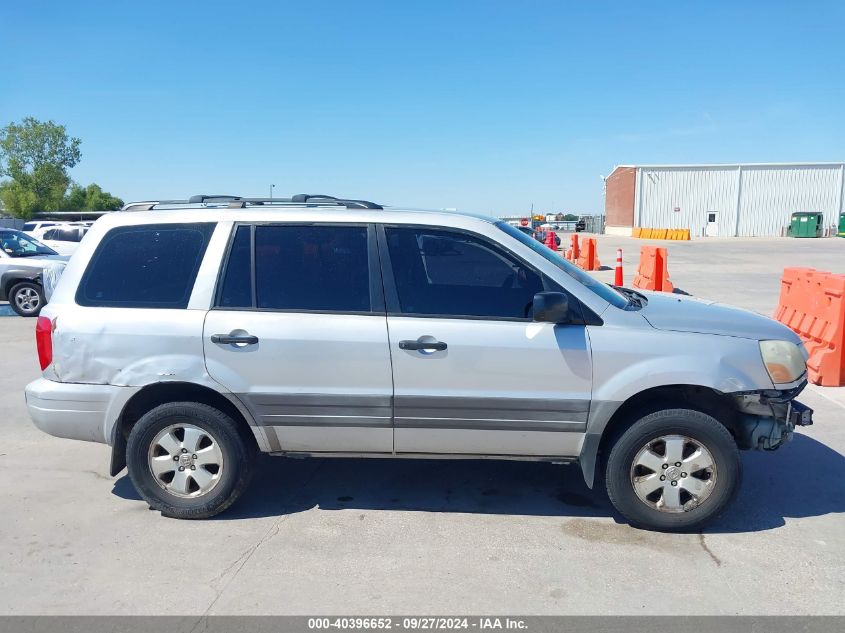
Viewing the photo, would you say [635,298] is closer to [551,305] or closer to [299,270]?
[551,305]

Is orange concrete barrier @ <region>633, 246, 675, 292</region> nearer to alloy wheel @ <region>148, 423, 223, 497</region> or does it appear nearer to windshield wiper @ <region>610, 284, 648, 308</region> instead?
windshield wiper @ <region>610, 284, 648, 308</region>

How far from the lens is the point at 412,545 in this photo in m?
3.99

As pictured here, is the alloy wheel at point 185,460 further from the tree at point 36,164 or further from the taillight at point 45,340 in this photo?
the tree at point 36,164

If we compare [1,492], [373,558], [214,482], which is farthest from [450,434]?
[1,492]

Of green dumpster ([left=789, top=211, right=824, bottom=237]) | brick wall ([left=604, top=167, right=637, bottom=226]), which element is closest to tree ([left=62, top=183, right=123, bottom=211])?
brick wall ([left=604, top=167, right=637, bottom=226])

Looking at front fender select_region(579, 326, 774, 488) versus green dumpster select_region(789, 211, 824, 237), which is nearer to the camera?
front fender select_region(579, 326, 774, 488)

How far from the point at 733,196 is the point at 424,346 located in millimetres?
61862

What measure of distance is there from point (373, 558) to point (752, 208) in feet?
205

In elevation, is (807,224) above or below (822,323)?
above

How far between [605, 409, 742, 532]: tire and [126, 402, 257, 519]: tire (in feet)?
7.48

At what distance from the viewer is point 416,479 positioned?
5.00m

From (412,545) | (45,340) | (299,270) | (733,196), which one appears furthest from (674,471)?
(733,196)

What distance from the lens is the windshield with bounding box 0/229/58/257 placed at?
526 inches
